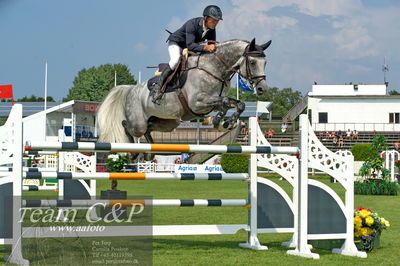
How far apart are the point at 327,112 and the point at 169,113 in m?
38.0

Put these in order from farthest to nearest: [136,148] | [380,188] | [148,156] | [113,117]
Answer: [380,188] → [113,117] → [148,156] → [136,148]

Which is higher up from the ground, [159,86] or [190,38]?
[190,38]

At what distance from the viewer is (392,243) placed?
7.39 m

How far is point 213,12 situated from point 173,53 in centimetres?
74

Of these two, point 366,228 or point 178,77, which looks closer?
point 366,228

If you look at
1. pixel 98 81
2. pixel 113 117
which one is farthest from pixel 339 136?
pixel 98 81

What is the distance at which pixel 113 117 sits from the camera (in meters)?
7.91

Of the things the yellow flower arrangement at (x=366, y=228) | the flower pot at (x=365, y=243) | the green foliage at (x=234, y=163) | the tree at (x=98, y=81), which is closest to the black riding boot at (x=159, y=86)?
the yellow flower arrangement at (x=366, y=228)

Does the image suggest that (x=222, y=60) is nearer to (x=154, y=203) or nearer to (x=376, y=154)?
(x=154, y=203)

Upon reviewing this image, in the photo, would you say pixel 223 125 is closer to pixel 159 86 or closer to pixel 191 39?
pixel 159 86

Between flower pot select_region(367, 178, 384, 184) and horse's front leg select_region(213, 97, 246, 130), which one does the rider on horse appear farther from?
flower pot select_region(367, 178, 384, 184)

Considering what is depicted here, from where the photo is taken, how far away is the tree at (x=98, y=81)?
3088 inches

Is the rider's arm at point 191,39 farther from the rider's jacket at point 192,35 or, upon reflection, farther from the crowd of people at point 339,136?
the crowd of people at point 339,136

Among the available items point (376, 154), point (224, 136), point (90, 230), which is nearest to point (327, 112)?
point (224, 136)
